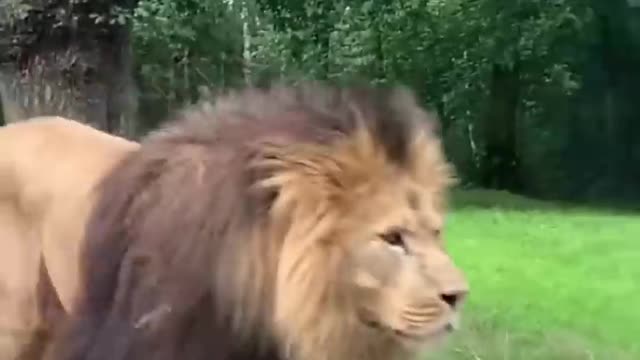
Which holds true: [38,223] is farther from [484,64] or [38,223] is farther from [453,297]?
[484,64]

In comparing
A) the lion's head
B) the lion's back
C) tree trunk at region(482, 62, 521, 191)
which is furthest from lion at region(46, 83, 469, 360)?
tree trunk at region(482, 62, 521, 191)

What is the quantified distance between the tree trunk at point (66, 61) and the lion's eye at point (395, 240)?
2150mm

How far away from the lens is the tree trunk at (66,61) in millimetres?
5059

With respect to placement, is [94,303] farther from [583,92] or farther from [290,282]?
[583,92]

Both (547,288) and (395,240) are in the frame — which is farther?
(547,288)

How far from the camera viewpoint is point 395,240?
10.7ft

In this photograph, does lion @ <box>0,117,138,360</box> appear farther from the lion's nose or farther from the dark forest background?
the dark forest background

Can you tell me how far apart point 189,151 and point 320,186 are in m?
0.32

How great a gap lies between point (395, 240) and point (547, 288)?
5420mm

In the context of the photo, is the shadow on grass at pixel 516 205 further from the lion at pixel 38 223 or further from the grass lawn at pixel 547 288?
the lion at pixel 38 223

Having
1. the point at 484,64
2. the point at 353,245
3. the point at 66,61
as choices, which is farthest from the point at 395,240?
the point at 484,64

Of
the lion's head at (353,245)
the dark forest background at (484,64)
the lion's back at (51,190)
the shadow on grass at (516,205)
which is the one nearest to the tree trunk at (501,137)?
the dark forest background at (484,64)

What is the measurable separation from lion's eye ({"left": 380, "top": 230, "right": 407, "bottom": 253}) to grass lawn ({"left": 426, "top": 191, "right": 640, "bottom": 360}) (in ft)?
4.36

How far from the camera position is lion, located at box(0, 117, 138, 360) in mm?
3564
